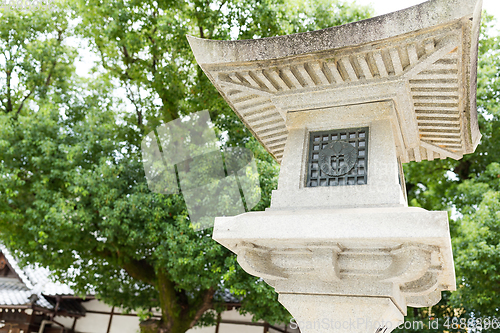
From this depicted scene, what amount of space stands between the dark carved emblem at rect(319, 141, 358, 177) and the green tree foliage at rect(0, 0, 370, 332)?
3.81 meters

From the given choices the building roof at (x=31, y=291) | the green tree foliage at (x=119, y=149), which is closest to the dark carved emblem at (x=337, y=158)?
the green tree foliage at (x=119, y=149)

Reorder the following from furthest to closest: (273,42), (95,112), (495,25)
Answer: (495,25) → (95,112) → (273,42)

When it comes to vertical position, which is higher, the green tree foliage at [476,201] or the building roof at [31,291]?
the green tree foliage at [476,201]

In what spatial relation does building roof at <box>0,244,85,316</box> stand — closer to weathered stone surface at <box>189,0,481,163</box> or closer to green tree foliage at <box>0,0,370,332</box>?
green tree foliage at <box>0,0,370,332</box>

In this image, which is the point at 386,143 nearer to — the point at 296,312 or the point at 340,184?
the point at 340,184

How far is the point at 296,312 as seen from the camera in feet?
12.1

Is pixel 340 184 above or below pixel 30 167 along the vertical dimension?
below

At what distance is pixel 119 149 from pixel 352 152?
258 inches

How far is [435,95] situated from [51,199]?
23.4 feet

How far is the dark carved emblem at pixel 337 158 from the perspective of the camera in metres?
3.80

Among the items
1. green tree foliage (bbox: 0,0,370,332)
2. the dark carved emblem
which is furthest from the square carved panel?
green tree foliage (bbox: 0,0,370,332)

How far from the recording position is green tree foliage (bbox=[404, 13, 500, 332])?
7.66 m

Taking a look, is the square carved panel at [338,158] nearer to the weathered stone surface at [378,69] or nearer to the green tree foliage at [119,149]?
the weathered stone surface at [378,69]

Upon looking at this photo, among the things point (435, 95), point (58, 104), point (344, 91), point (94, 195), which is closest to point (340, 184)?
point (344, 91)
